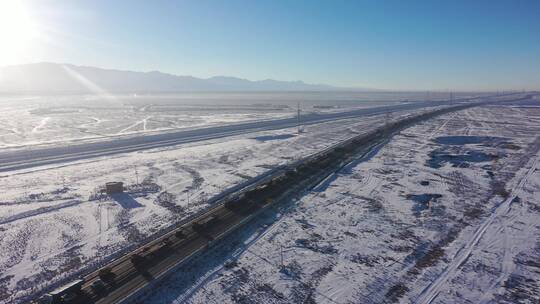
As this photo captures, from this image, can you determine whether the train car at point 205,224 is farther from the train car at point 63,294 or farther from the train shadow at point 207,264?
the train car at point 63,294

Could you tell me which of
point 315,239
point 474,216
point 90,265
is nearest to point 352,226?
point 315,239

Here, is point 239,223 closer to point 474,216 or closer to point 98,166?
point 474,216

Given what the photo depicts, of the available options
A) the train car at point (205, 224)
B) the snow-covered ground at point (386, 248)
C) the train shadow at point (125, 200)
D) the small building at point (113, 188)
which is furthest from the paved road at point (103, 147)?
the snow-covered ground at point (386, 248)

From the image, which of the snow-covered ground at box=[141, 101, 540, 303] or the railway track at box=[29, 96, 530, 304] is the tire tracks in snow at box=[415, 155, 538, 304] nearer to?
the snow-covered ground at box=[141, 101, 540, 303]

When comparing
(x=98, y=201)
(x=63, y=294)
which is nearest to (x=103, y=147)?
(x=98, y=201)

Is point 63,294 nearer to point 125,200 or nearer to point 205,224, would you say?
point 205,224

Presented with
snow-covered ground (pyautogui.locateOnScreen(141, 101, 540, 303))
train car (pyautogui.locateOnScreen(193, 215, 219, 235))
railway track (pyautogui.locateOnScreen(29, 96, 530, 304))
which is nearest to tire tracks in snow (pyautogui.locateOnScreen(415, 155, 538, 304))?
snow-covered ground (pyautogui.locateOnScreen(141, 101, 540, 303))
